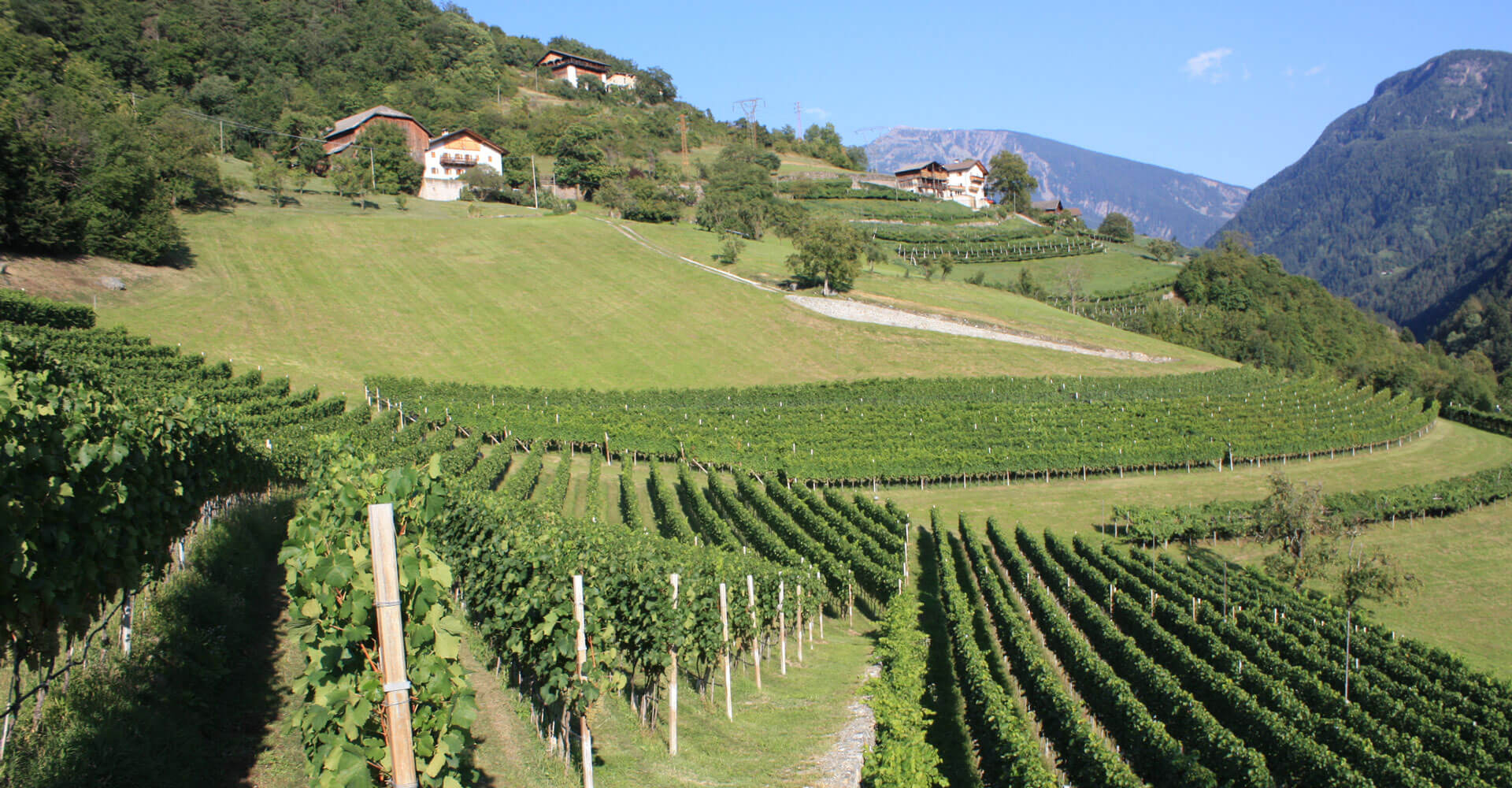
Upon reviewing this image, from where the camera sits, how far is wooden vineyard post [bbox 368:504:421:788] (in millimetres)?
5086

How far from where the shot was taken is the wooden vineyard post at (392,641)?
16.7 feet

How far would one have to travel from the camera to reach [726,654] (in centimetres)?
1577

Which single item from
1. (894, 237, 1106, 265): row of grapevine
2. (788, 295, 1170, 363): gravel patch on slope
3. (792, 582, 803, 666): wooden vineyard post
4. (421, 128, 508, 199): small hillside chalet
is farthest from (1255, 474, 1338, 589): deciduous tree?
(421, 128, 508, 199): small hillside chalet

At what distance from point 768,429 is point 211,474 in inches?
1444

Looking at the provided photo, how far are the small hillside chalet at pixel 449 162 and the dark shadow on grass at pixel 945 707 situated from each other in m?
94.6

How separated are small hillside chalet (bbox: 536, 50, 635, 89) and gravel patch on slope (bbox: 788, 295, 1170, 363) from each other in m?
120

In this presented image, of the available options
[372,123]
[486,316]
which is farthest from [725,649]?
[372,123]

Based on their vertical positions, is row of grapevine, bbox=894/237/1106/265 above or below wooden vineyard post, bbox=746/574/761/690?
above

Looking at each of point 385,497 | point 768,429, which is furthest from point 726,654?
point 768,429

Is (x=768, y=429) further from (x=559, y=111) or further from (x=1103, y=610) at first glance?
(x=559, y=111)

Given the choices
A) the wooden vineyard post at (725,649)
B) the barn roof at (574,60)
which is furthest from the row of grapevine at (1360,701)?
the barn roof at (574,60)

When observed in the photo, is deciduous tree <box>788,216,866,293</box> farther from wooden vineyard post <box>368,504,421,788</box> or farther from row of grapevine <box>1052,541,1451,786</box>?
wooden vineyard post <box>368,504,421,788</box>

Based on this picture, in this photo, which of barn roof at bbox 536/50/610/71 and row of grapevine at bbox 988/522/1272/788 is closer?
row of grapevine at bbox 988/522/1272/788

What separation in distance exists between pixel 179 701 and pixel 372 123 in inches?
4341
